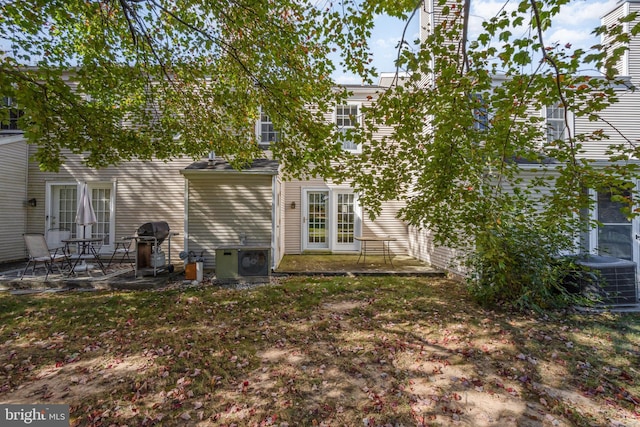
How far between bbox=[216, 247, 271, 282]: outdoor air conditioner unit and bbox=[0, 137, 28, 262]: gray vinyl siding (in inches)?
286

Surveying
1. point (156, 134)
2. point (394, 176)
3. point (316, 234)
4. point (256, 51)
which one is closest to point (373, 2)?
point (256, 51)

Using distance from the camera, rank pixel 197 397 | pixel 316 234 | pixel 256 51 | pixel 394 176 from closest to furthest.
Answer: pixel 197 397, pixel 394 176, pixel 256 51, pixel 316 234

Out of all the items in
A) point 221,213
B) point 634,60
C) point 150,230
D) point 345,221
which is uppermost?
point 634,60

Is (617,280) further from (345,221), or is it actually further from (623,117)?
(345,221)

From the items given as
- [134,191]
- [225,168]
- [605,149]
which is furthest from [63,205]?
[605,149]

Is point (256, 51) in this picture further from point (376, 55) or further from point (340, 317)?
point (340, 317)

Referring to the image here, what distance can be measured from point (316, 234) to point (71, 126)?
7.76m

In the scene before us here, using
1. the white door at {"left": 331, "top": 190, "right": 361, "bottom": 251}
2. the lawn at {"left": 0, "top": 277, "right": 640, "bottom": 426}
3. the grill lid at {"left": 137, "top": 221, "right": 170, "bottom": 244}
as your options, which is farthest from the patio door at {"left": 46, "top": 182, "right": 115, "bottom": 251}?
the white door at {"left": 331, "top": 190, "right": 361, "bottom": 251}

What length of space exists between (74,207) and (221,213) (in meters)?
5.55

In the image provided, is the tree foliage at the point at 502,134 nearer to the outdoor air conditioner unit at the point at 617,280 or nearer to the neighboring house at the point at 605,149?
the outdoor air conditioner unit at the point at 617,280

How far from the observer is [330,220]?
10.8 meters

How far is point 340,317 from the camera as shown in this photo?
4926 mm

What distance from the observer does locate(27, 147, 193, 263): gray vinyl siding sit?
9242 mm

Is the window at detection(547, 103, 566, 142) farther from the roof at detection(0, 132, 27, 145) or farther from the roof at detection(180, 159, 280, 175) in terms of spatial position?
the roof at detection(0, 132, 27, 145)
